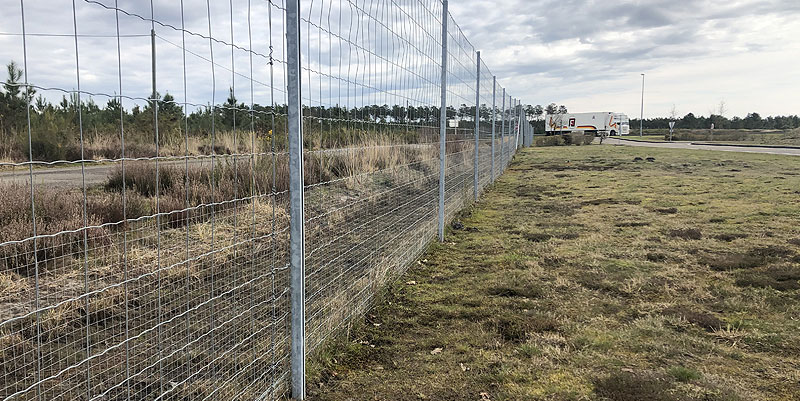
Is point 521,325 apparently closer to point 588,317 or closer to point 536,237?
point 588,317

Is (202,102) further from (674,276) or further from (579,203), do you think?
(579,203)

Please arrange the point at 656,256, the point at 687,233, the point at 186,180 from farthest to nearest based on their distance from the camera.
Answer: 1. the point at 687,233
2. the point at 656,256
3. the point at 186,180

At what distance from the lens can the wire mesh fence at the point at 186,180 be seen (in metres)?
1.85

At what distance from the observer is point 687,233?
24.4ft

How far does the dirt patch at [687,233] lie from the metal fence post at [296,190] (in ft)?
20.2

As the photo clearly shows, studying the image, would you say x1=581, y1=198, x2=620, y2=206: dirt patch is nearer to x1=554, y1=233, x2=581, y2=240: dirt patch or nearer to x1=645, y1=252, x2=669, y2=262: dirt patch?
x1=554, y1=233, x2=581, y2=240: dirt patch

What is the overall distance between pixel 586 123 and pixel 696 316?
5451 cm

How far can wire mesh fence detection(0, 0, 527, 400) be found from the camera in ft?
6.08

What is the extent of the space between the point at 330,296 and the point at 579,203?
25.6ft

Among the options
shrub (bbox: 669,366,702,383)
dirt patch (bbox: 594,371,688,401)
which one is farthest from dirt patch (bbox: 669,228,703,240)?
dirt patch (bbox: 594,371,688,401)

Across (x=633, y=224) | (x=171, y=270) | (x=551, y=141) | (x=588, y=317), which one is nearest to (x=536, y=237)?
(x=633, y=224)

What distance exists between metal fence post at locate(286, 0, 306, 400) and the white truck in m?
55.2

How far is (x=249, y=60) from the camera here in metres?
2.48

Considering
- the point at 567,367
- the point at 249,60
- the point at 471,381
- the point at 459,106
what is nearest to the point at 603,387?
the point at 567,367
